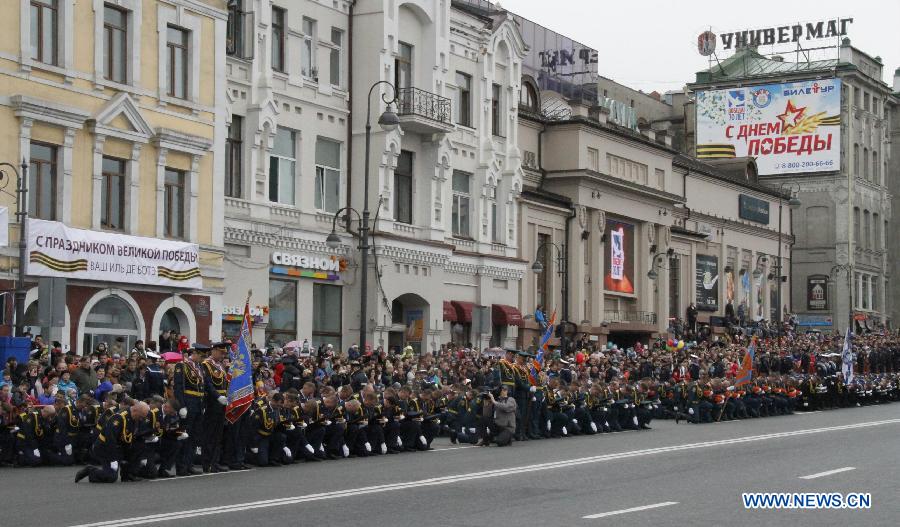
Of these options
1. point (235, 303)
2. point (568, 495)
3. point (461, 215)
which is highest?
point (461, 215)

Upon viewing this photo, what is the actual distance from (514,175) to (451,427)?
66.5ft

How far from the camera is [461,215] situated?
47.8 m

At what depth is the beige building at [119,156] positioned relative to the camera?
102 ft

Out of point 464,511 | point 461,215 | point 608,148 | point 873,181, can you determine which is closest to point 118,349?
point 464,511

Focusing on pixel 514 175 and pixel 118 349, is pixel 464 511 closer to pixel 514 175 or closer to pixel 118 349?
pixel 118 349

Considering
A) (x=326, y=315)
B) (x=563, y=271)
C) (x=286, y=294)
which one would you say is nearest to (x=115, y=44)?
(x=286, y=294)

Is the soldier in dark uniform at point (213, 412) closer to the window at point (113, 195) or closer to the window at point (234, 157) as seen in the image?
the window at point (113, 195)

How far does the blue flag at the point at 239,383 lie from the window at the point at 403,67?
21667 mm

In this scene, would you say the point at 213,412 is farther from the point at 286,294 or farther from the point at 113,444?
the point at 286,294

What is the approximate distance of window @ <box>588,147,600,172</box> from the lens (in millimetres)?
56156

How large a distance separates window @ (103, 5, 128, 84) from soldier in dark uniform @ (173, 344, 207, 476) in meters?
12.9

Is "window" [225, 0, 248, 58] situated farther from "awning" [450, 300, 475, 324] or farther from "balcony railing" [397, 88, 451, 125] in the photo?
"awning" [450, 300, 475, 324]

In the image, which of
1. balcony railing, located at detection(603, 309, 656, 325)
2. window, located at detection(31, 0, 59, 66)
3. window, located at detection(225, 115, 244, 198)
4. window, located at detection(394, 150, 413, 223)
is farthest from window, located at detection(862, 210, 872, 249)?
window, located at detection(31, 0, 59, 66)

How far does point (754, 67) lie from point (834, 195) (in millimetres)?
8772
